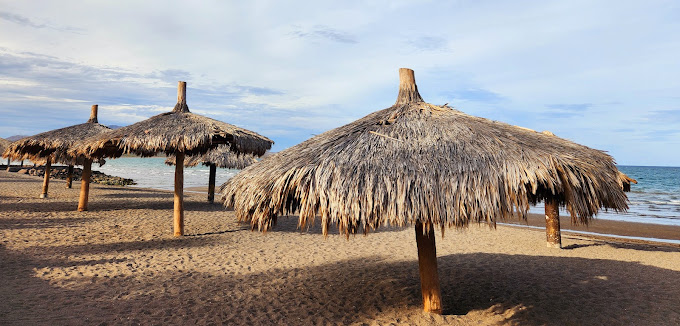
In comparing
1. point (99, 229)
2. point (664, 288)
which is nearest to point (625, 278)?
point (664, 288)

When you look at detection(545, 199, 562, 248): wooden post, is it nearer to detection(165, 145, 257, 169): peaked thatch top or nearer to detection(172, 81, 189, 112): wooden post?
detection(172, 81, 189, 112): wooden post

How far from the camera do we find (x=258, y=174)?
4188 mm

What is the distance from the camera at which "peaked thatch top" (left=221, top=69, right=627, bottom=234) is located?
3553 millimetres

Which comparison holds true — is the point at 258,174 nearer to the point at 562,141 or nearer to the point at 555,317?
the point at 562,141

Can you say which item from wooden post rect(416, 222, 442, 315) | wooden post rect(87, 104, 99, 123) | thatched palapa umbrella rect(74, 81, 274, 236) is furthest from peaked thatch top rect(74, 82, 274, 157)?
wooden post rect(416, 222, 442, 315)

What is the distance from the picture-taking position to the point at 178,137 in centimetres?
816

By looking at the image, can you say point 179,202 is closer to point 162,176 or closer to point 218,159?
point 218,159

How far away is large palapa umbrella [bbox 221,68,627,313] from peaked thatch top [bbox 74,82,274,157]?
442 centimetres

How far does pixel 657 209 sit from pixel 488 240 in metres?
15.7

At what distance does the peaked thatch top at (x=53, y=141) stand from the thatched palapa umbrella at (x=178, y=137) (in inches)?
110

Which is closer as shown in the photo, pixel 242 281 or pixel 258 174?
pixel 258 174

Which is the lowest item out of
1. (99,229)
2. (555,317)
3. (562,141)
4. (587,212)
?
(555,317)

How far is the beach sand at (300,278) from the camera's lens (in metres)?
4.63

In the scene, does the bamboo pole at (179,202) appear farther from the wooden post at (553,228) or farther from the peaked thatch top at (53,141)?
the wooden post at (553,228)
